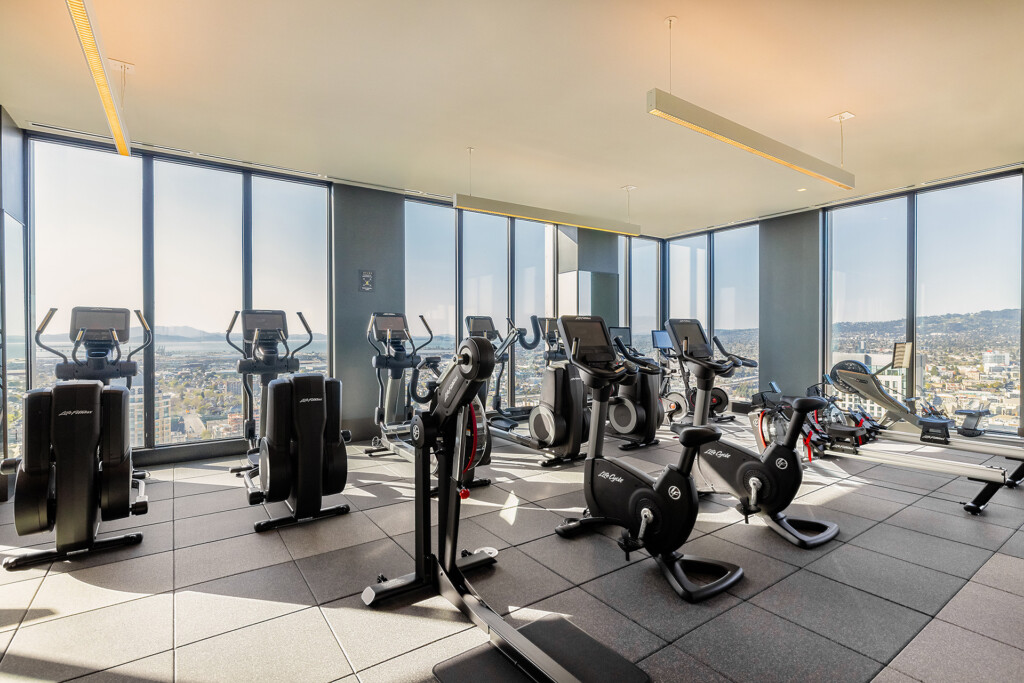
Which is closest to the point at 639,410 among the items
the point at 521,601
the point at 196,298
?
the point at 521,601

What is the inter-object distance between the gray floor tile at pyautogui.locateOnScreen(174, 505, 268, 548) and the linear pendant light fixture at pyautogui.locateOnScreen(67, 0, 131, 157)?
2744mm

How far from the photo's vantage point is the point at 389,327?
5691 mm

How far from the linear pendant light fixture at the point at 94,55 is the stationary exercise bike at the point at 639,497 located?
9.53ft

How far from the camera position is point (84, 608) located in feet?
7.83

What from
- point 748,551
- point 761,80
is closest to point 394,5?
point 761,80

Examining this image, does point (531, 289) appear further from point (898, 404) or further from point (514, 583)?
point (514, 583)

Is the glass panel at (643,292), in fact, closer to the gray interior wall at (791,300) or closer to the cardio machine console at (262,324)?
the gray interior wall at (791,300)

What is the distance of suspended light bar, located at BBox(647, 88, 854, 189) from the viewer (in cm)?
323

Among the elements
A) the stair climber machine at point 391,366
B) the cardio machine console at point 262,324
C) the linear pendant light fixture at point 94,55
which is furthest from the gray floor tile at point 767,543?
the linear pendant light fixture at point 94,55

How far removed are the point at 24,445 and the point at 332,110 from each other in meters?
3.17

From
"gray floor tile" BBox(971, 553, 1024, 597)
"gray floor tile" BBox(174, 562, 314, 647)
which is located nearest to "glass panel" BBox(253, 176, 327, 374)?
"gray floor tile" BBox(174, 562, 314, 647)

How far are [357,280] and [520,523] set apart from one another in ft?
13.5

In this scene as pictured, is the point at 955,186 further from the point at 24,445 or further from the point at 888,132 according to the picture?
the point at 24,445

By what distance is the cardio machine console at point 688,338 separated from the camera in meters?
4.28
